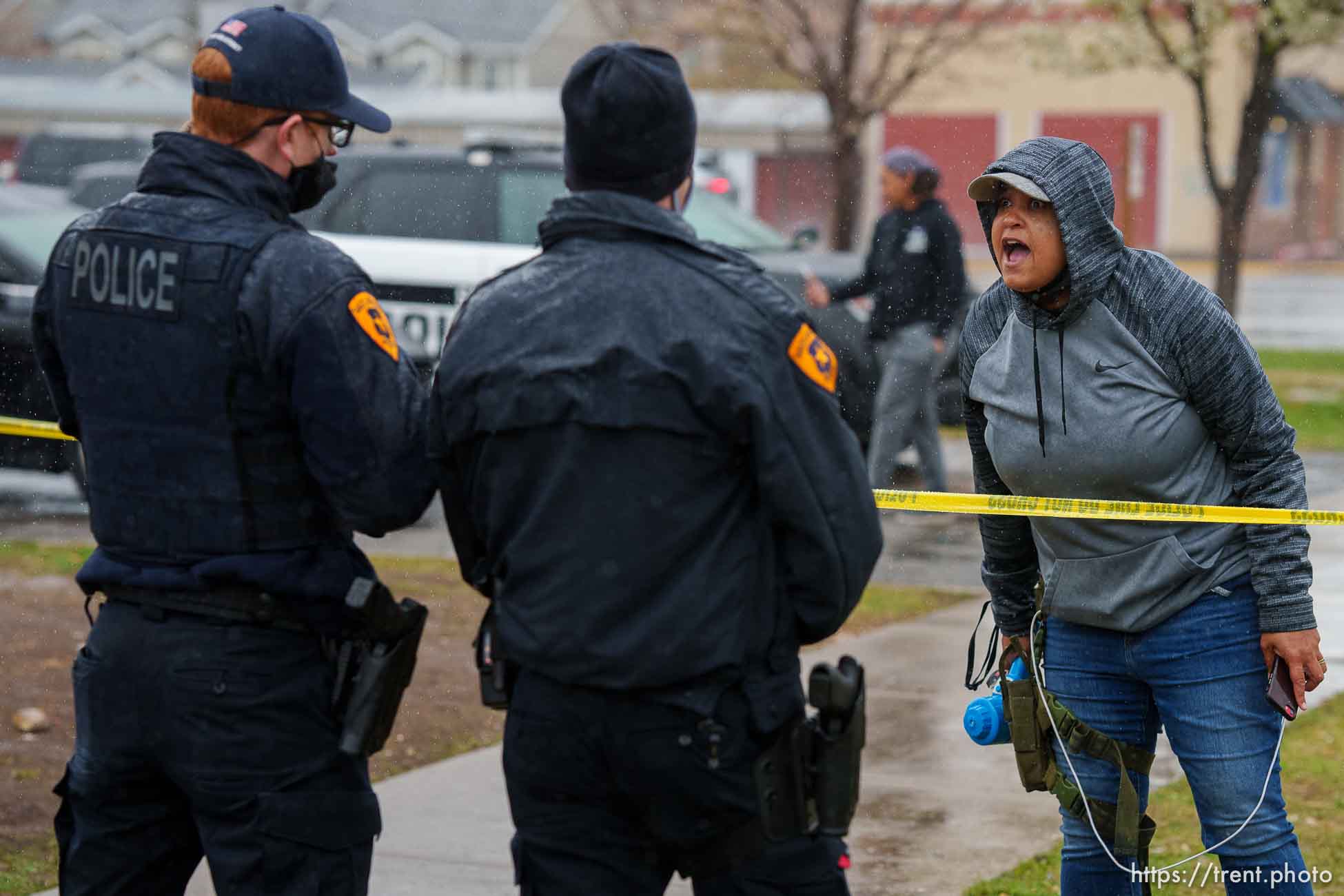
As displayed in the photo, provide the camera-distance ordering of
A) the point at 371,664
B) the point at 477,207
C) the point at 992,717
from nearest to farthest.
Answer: the point at 371,664
the point at 992,717
the point at 477,207

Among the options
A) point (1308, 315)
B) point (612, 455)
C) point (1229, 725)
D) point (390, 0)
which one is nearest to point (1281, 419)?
point (1229, 725)

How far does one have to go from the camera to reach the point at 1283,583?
3352 millimetres

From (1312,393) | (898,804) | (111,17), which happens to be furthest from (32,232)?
(111,17)

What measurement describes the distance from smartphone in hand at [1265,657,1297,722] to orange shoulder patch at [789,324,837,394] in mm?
1203

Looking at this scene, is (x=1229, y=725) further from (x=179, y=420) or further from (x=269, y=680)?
(x=179, y=420)

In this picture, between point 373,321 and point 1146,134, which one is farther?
point 1146,134

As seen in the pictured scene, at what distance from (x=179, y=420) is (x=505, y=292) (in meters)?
0.62

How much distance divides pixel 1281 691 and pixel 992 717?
0.63 meters

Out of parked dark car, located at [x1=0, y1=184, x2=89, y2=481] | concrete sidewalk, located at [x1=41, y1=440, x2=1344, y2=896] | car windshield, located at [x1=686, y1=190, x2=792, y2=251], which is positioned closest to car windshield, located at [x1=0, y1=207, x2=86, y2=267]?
parked dark car, located at [x1=0, y1=184, x2=89, y2=481]

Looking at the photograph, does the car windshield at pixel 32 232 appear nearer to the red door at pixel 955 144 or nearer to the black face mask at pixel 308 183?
the black face mask at pixel 308 183

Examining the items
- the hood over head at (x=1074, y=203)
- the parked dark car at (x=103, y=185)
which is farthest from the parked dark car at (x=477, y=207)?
the hood over head at (x=1074, y=203)

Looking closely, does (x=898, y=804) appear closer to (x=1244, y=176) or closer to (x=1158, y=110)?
(x=1244, y=176)

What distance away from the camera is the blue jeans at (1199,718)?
3.35 meters

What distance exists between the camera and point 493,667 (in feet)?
9.09
